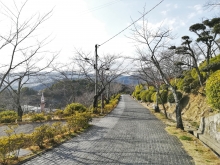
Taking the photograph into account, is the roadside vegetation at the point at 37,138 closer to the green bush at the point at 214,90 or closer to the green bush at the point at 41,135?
the green bush at the point at 41,135

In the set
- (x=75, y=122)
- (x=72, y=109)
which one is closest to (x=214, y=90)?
(x=75, y=122)

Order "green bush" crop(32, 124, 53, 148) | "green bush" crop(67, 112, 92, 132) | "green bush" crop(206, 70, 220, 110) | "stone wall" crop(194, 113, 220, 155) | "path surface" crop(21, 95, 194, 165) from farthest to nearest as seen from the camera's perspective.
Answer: "green bush" crop(67, 112, 92, 132) → "green bush" crop(206, 70, 220, 110) → "green bush" crop(32, 124, 53, 148) → "stone wall" crop(194, 113, 220, 155) → "path surface" crop(21, 95, 194, 165)

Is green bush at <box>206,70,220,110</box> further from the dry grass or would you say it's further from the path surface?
the path surface

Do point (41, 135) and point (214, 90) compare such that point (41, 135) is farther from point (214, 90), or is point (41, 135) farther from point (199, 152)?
point (214, 90)

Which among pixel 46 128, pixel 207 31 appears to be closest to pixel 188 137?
pixel 46 128

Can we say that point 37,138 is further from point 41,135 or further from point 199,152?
point 199,152

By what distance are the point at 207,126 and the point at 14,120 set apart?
14022mm

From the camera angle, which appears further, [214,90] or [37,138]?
[214,90]

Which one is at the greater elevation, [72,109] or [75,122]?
[72,109]

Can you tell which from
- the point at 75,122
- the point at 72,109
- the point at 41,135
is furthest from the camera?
the point at 72,109

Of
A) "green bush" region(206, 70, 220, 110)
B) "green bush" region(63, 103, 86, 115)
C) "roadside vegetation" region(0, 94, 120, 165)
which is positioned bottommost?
"roadside vegetation" region(0, 94, 120, 165)

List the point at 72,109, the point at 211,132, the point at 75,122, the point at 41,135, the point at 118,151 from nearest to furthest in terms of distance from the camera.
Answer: the point at 118,151, the point at 41,135, the point at 211,132, the point at 75,122, the point at 72,109

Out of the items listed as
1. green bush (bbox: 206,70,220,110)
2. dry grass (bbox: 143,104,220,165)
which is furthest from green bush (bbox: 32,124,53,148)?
green bush (bbox: 206,70,220,110)

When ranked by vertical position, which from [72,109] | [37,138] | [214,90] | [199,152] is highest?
[214,90]
